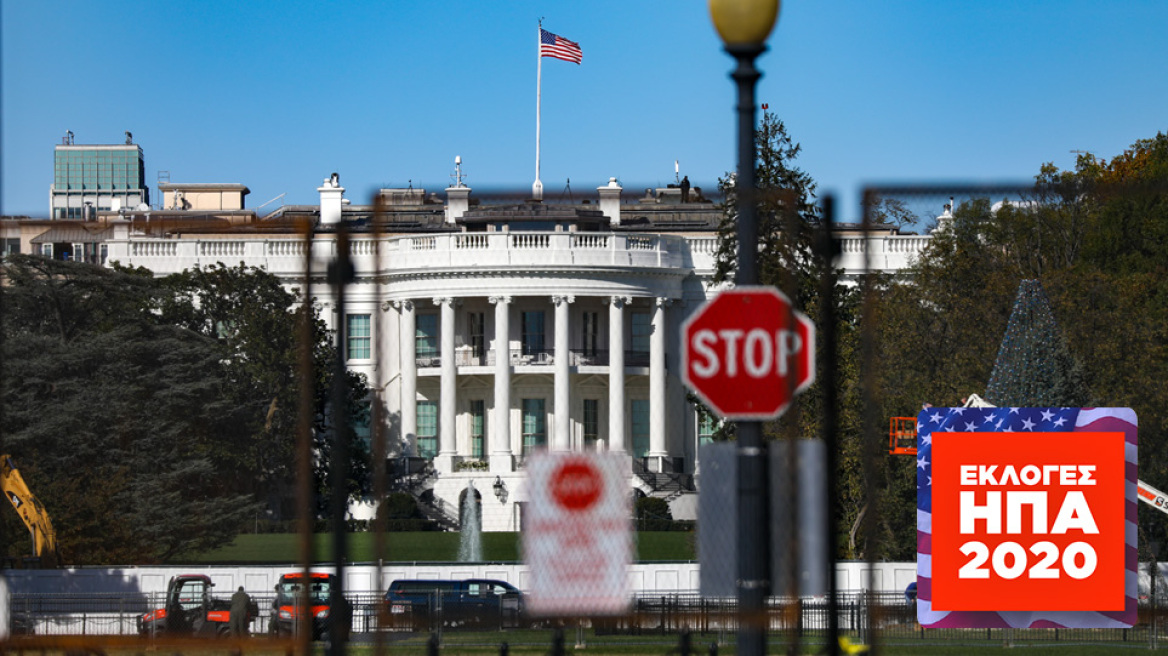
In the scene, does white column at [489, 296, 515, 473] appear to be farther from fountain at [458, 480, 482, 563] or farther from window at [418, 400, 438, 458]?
fountain at [458, 480, 482, 563]

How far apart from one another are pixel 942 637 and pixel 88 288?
17450mm

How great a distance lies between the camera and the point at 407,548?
4200cm

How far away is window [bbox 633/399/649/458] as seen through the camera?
6101 cm

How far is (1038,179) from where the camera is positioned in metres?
12.0

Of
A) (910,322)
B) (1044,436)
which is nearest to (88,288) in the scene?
(1044,436)

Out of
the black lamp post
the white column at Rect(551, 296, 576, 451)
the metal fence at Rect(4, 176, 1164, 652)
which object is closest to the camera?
the black lamp post

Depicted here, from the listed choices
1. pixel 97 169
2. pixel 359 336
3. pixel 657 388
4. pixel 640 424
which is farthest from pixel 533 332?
pixel 97 169

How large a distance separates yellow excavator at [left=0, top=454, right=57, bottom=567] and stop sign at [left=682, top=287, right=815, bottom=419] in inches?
298

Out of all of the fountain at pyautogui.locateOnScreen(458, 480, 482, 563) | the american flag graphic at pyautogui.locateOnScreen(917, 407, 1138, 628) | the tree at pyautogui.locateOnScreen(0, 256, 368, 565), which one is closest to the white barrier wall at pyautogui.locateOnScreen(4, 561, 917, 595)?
the american flag graphic at pyautogui.locateOnScreen(917, 407, 1138, 628)

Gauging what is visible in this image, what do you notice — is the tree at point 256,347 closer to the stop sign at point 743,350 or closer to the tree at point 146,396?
the tree at point 146,396

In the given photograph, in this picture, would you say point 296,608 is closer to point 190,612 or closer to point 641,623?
point 190,612

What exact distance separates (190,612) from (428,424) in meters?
43.6

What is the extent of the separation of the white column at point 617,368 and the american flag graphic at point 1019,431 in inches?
1642
